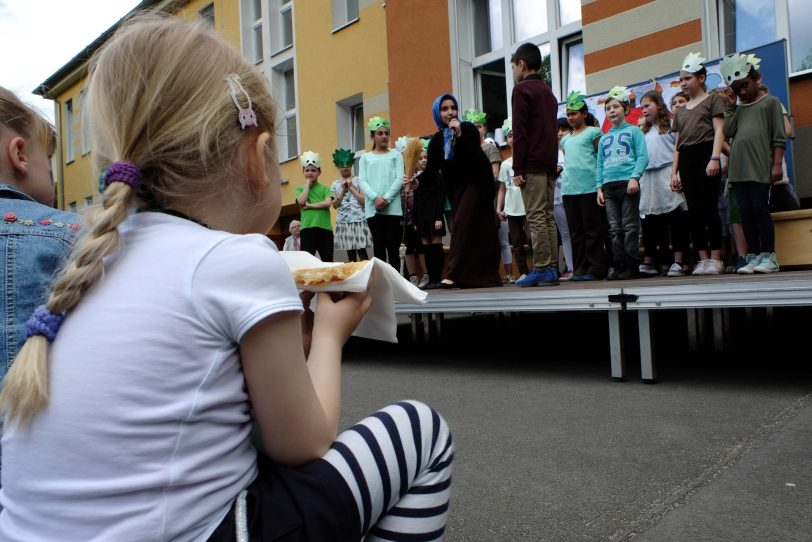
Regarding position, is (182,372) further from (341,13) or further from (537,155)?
(341,13)

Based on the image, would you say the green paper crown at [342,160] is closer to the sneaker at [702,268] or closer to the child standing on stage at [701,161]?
the child standing on stage at [701,161]

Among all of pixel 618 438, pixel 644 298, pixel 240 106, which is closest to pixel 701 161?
pixel 644 298

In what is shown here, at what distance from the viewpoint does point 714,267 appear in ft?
16.6

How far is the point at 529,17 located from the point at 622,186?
200 inches

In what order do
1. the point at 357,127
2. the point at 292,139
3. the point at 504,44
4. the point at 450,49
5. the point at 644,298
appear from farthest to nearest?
the point at 292,139 < the point at 357,127 < the point at 450,49 < the point at 504,44 < the point at 644,298

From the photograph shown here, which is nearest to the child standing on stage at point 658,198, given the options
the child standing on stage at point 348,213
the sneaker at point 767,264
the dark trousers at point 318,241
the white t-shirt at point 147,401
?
the sneaker at point 767,264

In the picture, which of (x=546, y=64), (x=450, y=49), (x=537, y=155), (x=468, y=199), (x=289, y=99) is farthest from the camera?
(x=289, y=99)

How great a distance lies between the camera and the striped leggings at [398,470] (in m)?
1.12

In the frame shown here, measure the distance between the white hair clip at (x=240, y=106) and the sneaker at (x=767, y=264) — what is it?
14.4 feet

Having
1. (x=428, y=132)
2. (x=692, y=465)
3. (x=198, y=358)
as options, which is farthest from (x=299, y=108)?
(x=198, y=358)

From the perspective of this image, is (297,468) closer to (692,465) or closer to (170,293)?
(170,293)

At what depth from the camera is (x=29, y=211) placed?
1532 millimetres

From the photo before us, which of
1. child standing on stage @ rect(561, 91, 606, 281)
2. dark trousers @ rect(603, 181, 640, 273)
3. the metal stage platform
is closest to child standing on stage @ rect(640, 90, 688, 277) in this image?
dark trousers @ rect(603, 181, 640, 273)

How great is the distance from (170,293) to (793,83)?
7153 millimetres
